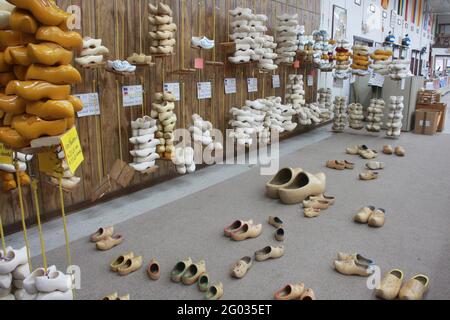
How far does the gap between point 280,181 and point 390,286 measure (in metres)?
1.86

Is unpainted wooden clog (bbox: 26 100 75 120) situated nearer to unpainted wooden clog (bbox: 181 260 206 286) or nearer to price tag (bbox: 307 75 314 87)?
unpainted wooden clog (bbox: 181 260 206 286)

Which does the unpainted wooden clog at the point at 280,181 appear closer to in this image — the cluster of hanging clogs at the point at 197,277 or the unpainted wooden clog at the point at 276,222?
the unpainted wooden clog at the point at 276,222

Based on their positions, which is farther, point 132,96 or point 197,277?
point 132,96

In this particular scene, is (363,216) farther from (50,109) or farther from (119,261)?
(50,109)

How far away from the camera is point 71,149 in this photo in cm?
154

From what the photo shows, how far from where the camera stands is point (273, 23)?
5.86 m

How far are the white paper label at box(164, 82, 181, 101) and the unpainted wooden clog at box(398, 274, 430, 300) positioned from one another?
9.29ft

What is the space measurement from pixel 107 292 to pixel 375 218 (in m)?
2.07

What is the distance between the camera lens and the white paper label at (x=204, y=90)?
4.61 metres

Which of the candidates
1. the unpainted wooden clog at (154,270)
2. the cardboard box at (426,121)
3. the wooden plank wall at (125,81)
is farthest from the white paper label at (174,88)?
the cardboard box at (426,121)

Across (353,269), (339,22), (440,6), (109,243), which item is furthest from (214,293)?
(440,6)

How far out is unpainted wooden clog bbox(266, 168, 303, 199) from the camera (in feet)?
12.4
